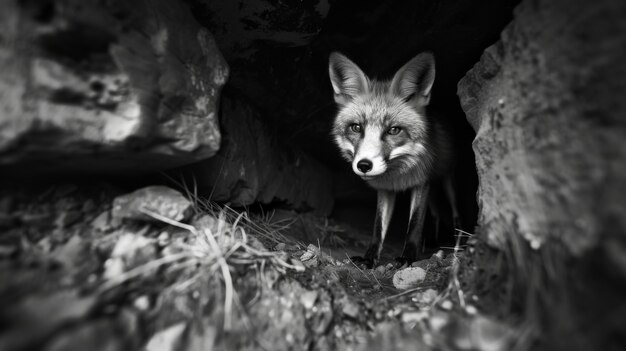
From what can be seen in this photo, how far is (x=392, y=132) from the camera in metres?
2.53

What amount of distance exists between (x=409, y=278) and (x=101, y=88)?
6.11 feet

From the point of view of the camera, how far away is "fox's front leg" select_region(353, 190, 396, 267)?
261 cm

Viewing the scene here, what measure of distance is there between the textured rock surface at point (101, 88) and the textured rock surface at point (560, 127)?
4.66ft

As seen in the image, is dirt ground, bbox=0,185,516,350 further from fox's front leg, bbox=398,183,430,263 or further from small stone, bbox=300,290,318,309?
fox's front leg, bbox=398,183,430,263

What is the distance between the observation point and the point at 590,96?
1.00 metres

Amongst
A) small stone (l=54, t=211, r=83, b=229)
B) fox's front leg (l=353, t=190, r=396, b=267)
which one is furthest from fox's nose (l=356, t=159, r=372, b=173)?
small stone (l=54, t=211, r=83, b=229)

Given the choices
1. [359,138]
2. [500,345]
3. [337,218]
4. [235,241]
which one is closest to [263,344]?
[235,241]

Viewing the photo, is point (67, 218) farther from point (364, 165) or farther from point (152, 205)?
point (364, 165)

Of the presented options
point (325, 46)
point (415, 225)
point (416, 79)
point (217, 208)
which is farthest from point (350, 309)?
point (325, 46)

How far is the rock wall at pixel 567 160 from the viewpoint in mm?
842

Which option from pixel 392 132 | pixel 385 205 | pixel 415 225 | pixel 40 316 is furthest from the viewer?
pixel 385 205

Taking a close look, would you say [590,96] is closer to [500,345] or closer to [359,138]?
[500,345]

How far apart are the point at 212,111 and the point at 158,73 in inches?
13.4

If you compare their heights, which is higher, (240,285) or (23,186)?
(23,186)
